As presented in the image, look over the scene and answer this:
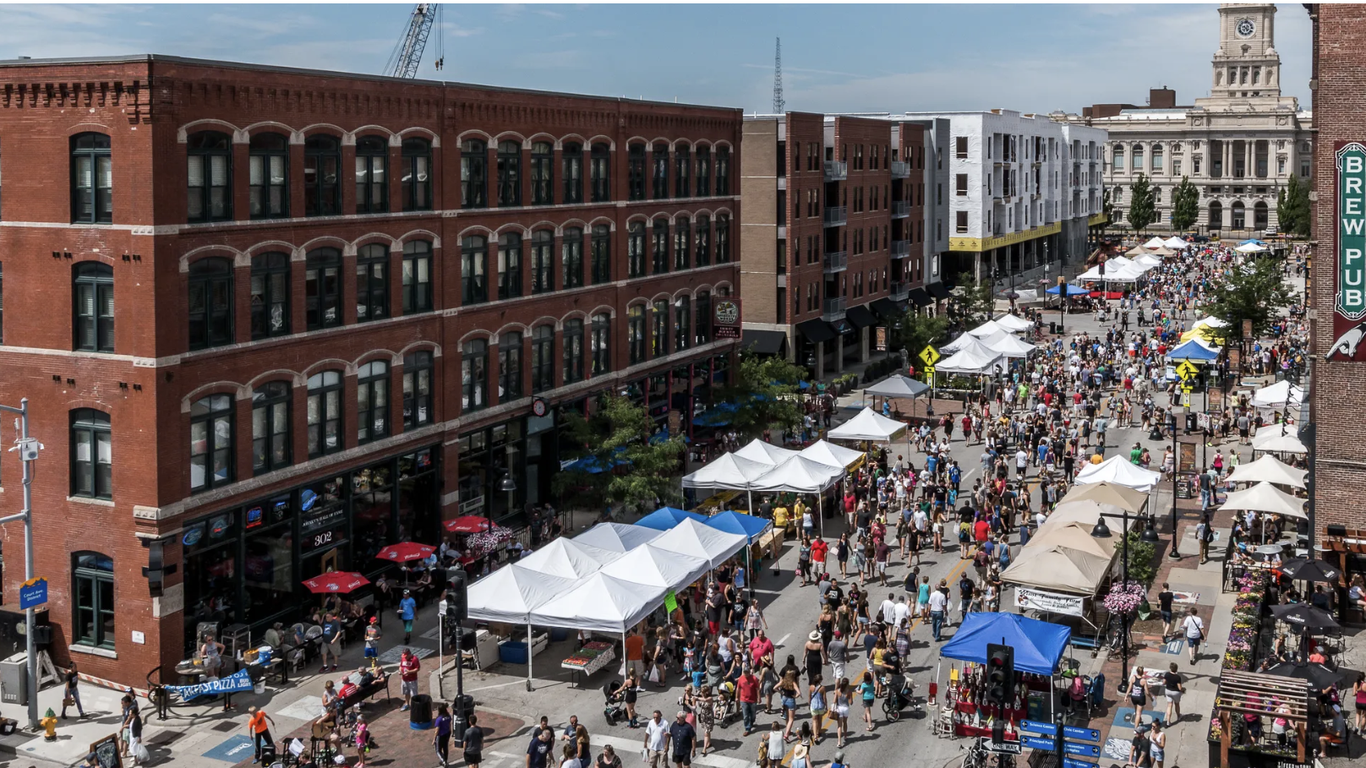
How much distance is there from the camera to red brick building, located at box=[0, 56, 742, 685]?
102 feet

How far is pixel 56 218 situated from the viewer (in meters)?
31.7

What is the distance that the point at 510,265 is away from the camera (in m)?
44.9

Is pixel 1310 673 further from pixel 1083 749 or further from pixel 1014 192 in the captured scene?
pixel 1014 192

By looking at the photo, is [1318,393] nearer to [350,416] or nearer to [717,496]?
[717,496]

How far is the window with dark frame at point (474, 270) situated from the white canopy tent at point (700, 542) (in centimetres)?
1118

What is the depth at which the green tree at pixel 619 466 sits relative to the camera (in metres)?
43.0

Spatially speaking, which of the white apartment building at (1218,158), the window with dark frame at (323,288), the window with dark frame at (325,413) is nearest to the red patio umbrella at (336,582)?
the window with dark frame at (325,413)

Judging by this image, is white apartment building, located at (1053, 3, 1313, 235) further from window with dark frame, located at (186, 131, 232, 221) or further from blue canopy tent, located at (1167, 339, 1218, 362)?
window with dark frame, located at (186, 131, 232, 221)

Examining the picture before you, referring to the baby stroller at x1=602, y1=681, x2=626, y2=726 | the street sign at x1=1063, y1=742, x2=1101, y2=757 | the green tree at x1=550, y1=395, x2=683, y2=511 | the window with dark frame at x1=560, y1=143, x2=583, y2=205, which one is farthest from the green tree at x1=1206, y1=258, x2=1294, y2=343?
the baby stroller at x1=602, y1=681, x2=626, y2=726

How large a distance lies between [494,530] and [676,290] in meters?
19.1

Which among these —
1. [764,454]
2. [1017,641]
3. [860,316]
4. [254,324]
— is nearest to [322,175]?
[254,324]

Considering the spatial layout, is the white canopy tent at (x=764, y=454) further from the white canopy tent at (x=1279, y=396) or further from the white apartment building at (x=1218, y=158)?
the white apartment building at (x=1218, y=158)

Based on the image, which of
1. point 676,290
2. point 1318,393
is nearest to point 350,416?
point 676,290

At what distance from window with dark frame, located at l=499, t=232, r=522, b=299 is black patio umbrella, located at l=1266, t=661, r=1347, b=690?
26655 millimetres
